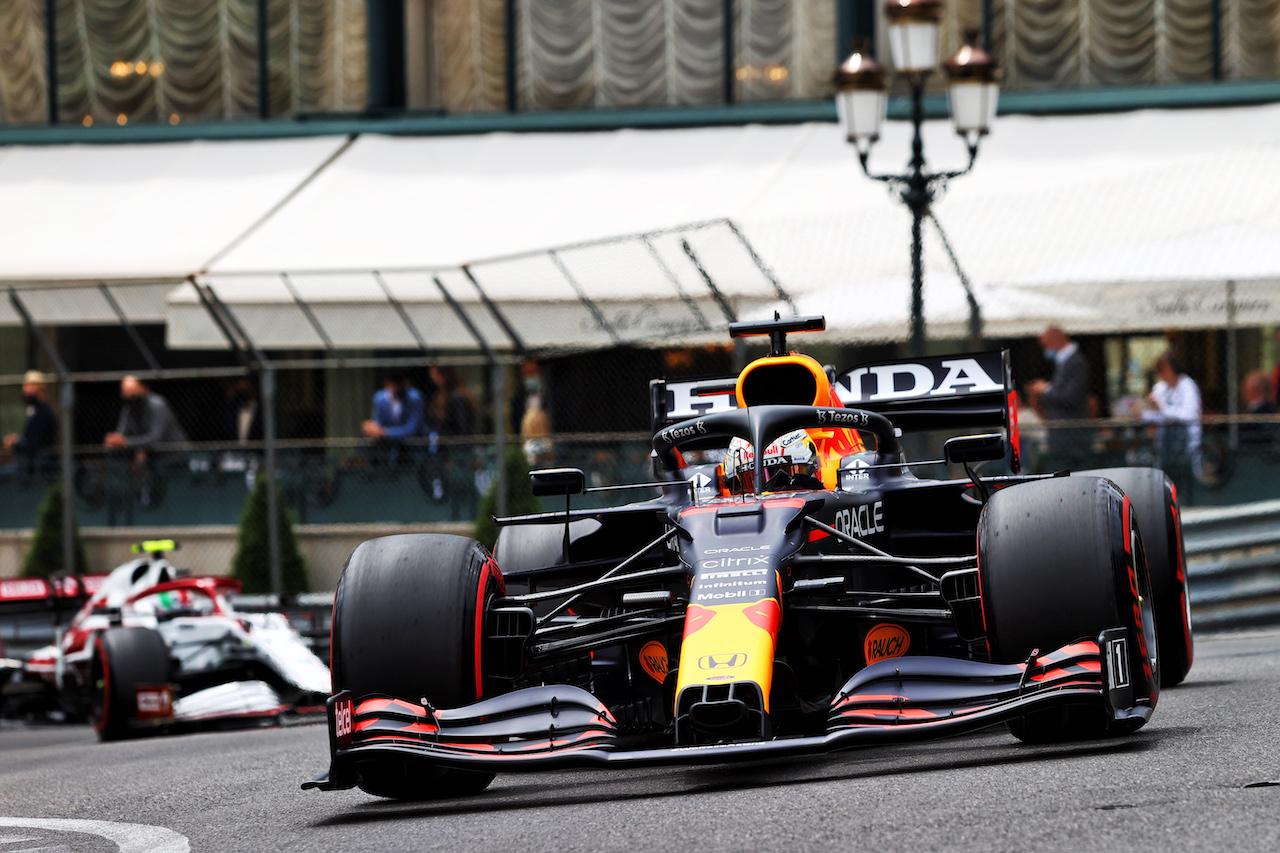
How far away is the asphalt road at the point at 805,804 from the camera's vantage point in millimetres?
4215

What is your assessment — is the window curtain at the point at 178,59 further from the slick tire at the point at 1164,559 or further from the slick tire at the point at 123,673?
the slick tire at the point at 1164,559

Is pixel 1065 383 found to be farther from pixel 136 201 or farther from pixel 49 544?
pixel 136 201

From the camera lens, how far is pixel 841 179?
17.9 metres

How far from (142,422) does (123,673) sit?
16.8ft

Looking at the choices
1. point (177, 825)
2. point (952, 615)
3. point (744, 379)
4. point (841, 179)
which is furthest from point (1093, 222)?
point (177, 825)

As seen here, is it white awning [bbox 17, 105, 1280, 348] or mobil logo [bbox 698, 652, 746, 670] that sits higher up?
white awning [bbox 17, 105, 1280, 348]

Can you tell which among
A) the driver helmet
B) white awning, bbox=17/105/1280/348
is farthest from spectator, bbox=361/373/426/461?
the driver helmet

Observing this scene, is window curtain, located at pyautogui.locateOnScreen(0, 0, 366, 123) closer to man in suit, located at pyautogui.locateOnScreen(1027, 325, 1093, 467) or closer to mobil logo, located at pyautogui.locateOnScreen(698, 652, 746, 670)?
man in suit, located at pyautogui.locateOnScreen(1027, 325, 1093, 467)

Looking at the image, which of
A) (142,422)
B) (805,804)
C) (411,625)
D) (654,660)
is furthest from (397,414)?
(805,804)

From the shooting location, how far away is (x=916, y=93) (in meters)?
12.9

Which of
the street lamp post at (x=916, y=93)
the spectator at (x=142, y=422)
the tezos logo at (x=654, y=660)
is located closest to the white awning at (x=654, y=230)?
the spectator at (x=142, y=422)

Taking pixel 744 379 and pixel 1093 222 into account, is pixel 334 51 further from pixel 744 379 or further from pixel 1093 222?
pixel 744 379

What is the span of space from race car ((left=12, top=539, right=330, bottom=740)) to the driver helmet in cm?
511

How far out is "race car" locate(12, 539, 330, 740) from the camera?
35.1 feet
